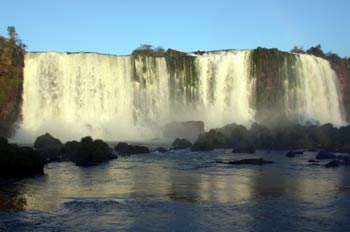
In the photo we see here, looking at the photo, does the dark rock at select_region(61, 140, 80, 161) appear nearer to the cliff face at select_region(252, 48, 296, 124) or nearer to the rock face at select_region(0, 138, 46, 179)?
the rock face at select_region(0, 138, 46, 179)

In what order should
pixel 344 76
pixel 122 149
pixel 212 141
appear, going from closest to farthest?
pixel 122 149, pixel 212 141, pixel 344 76

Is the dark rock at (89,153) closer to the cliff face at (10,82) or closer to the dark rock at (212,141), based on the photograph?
the dark rock at (212,141)

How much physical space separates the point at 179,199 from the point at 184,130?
2743 centimetres

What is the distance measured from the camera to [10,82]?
41.7m

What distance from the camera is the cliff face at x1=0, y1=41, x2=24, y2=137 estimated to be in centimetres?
4100

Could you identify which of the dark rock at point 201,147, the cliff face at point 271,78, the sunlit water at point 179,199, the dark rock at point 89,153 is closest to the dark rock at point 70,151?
the dark rock at point 89,153

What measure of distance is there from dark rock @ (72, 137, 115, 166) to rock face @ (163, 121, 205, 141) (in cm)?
1674

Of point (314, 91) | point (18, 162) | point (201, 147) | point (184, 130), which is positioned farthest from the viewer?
point (314, 91)

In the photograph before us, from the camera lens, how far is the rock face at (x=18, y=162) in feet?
59.2

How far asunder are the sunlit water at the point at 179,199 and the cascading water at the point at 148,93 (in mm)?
20618

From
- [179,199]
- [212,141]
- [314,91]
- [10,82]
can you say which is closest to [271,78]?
[314,91]

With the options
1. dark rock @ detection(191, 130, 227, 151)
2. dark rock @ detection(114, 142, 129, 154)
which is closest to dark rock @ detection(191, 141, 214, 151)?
dark rock @ detection(191, 130, 227, 151)

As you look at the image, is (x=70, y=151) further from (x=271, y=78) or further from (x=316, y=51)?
(x=316, y=51)

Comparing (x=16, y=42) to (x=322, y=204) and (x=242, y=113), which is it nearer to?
(x=242, y=113)
